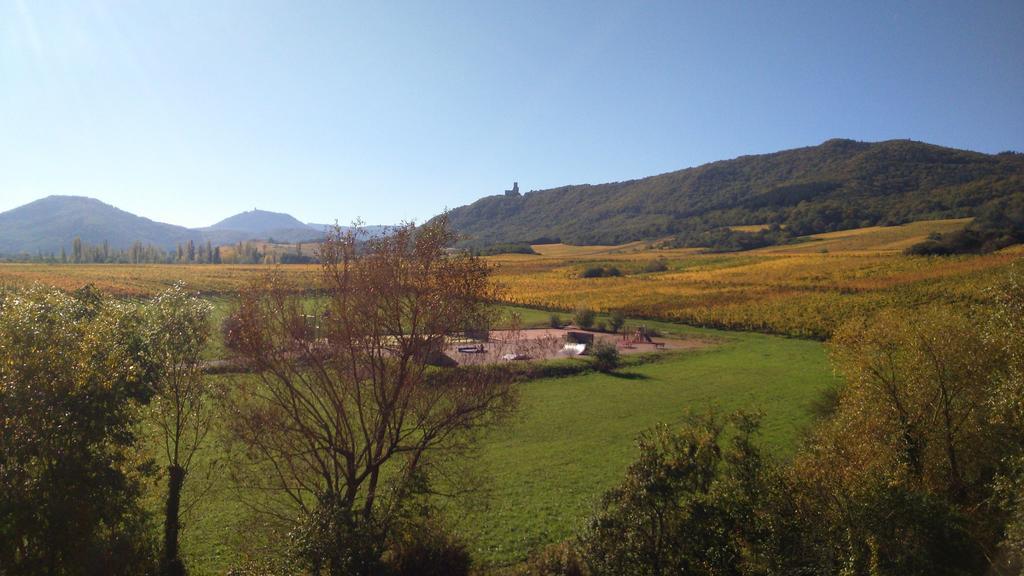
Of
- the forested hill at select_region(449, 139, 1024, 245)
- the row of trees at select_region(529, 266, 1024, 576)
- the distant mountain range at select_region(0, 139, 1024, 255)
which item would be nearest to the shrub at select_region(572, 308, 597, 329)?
the row of trees at select_region(529, 266, 1024, 576)

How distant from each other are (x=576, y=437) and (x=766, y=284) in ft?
156

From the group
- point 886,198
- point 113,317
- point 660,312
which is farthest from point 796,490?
point 886,198

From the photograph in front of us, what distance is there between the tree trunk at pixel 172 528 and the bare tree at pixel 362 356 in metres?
1.68

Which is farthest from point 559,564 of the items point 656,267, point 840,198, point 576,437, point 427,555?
point 840,198

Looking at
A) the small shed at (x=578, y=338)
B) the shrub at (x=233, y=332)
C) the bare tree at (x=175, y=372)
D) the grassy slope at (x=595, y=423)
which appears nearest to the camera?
the shrub at (x=233, y=332)

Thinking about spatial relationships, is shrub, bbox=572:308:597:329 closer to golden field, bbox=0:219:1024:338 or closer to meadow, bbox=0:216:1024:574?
meadow, bbox=0:216:1024:574

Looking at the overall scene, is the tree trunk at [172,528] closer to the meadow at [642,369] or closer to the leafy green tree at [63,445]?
the meadow at [642,369]

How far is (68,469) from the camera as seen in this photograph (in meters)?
8.31

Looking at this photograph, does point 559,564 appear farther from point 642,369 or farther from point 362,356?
point 642,369

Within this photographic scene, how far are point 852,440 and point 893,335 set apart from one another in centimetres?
469

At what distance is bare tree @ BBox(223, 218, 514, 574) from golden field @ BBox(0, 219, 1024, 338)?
18884 millimetres

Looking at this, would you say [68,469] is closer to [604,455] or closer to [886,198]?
[604,455]

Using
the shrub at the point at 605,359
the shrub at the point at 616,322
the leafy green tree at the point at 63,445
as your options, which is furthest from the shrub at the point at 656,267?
the leafy green tree at the point at 63,445

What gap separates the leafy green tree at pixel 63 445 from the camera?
7.69m
